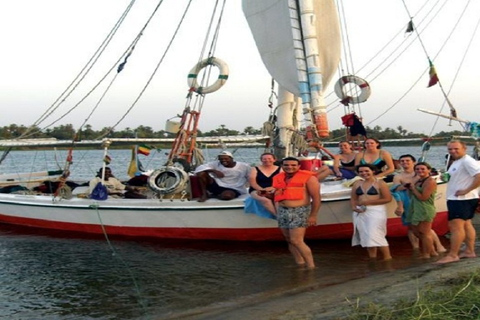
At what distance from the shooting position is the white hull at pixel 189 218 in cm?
1061

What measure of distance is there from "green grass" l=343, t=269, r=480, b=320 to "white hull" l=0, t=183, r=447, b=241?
4.70m

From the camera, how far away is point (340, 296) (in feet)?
21.3

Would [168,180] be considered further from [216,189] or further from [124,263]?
[124,263]

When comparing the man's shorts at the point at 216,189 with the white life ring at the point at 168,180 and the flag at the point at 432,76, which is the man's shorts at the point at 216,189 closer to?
the white life ring at the point at 168,180

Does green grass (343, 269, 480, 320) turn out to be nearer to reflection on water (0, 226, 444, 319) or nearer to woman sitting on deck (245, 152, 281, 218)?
reflection on water (0, 226, 444, 319)

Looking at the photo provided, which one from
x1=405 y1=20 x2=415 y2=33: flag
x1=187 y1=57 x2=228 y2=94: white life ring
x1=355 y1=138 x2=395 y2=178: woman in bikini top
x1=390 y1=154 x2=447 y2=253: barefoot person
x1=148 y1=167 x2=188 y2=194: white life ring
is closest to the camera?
x1=390 y1=154 x2=447 y2=253: barefoot person

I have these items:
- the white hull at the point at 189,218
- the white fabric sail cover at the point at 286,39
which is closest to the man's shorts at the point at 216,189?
the white hull at the point at 189,218

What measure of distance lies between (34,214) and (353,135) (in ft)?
25.0

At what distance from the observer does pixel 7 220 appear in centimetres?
1495

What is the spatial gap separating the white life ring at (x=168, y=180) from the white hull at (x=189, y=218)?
0.25 m

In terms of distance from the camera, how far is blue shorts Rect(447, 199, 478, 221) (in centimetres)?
780

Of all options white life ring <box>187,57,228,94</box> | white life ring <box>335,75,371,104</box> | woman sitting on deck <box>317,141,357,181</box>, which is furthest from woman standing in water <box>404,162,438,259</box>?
white life ring <box>187,57,228,94</box>

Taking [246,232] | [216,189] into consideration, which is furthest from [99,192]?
[246,232]

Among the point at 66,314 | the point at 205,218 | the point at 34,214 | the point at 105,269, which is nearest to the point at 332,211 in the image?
the point at 205,218
